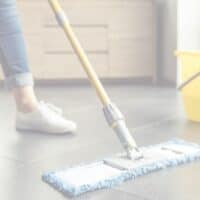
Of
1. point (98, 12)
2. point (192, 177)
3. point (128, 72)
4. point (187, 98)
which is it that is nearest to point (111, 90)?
point (128, 72)

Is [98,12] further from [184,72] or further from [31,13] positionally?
[184,72]

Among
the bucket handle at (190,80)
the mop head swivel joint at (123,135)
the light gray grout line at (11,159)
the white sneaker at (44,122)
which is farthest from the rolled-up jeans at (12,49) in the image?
the bucket handle at (190,80)

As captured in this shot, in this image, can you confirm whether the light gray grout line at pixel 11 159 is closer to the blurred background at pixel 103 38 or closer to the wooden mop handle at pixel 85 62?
the wooden mop handle at pixel 85 62

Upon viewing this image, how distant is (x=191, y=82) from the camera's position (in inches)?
71.0

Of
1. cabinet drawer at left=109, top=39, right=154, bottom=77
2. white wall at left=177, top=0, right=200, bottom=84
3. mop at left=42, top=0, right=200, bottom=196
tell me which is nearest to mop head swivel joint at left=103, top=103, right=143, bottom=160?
mop at left=42, top=0, right=200, bottom=196

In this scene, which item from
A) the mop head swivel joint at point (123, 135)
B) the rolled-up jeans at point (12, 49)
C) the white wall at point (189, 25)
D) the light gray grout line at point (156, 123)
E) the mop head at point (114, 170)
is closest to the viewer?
the mop head at point (114, 170)

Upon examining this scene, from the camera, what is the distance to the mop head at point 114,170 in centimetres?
111

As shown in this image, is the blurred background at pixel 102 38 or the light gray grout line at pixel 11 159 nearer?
the light gray grout line at pixel 11 159

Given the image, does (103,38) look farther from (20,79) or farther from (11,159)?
(11,159)

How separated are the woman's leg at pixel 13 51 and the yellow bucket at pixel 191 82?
0.54 metres

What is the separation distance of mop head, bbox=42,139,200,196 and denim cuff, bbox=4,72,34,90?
0.46 metres

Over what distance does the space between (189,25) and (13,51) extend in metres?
1.38

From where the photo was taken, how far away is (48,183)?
46.1 inches

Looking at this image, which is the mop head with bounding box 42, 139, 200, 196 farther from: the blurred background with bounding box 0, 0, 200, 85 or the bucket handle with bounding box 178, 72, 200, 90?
the blurred background with bounding box 0, 0, 200, 85
